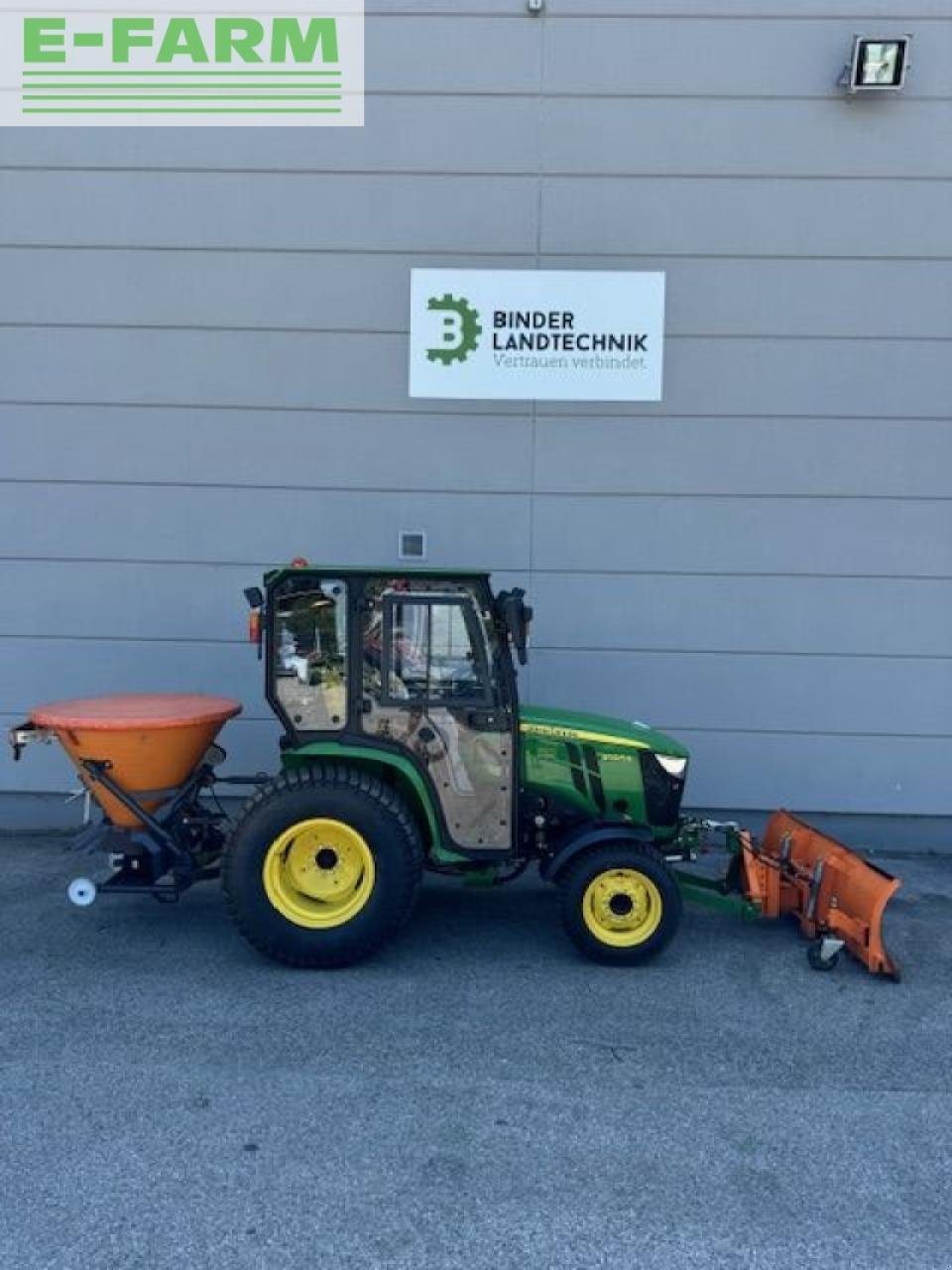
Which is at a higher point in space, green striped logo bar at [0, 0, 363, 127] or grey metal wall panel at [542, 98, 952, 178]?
green striped logo bar at [0, 0, 363, 127]

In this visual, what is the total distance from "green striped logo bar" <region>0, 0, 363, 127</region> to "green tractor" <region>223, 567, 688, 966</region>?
371 cm

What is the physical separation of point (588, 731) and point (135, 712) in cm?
226

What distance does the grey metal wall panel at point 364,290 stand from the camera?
688 centimetres

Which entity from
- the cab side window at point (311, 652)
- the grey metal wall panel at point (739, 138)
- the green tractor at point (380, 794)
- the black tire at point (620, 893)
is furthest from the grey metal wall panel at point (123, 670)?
the grey metal wall panel at point (739, 138)

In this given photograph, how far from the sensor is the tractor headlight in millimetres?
5391

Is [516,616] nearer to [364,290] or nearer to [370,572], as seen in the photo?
[370,572]

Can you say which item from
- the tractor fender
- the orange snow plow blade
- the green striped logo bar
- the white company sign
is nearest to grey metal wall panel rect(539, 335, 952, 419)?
the white company sign

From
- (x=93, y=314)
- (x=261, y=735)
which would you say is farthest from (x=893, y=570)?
(x=93, y=314)

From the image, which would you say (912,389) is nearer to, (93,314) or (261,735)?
(261,735)

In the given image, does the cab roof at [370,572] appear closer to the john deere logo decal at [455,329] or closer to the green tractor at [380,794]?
the green tractor at [380,794]

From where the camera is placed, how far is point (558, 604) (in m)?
7.09

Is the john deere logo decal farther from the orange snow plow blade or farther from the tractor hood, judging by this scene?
the orange snow plow blade

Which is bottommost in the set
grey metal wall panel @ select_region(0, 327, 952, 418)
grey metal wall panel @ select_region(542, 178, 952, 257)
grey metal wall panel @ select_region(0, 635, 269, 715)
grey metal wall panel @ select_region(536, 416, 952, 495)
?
grey metal wall panel @ select_region(0, 635, 269, 715)

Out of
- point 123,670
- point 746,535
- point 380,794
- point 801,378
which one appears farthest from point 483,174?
point 380,794
